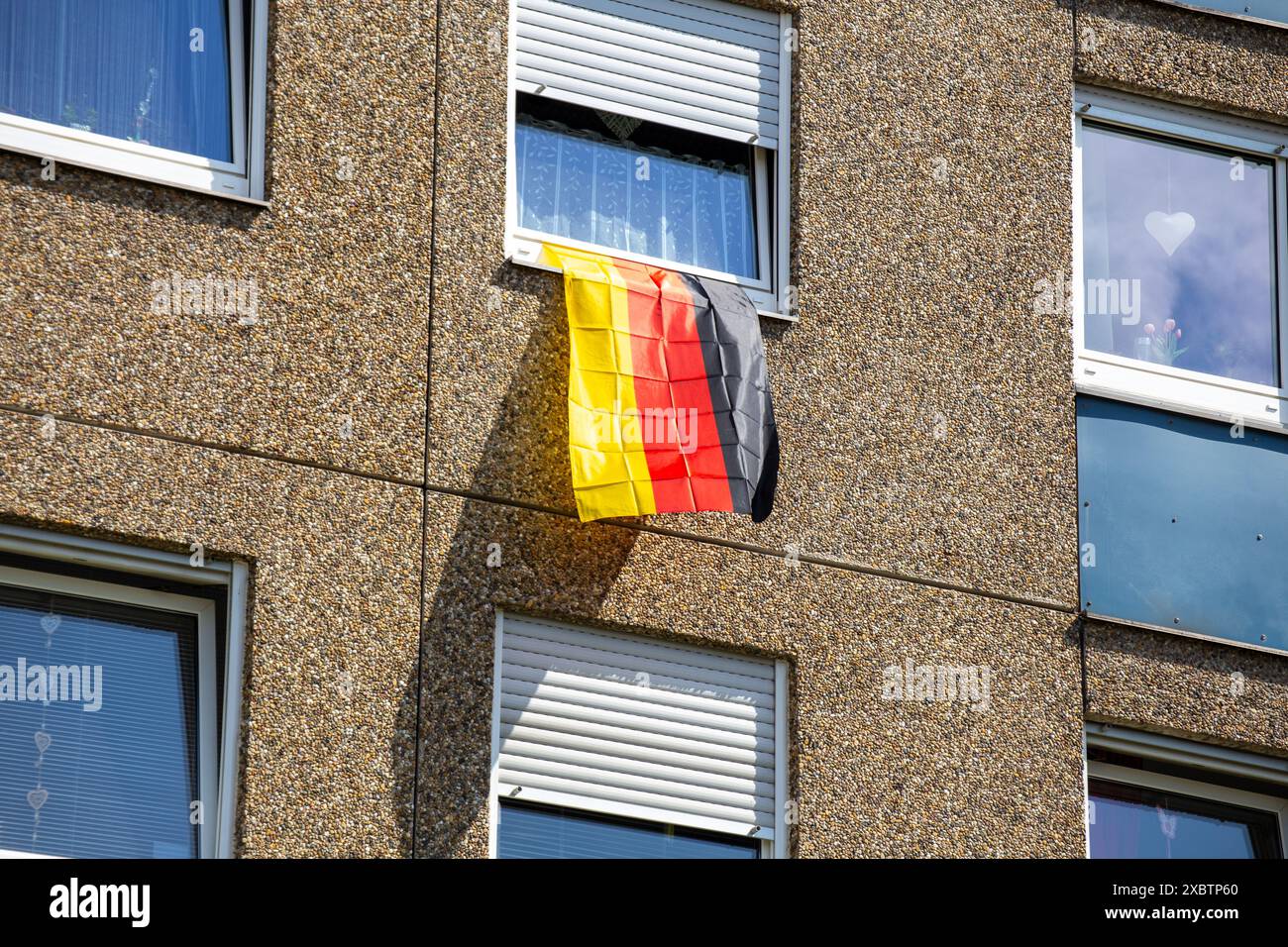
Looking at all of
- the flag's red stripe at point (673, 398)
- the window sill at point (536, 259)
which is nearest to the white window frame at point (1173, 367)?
the window sill at point (536, 259)

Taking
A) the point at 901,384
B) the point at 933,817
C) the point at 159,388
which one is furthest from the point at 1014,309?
the point at 159,388

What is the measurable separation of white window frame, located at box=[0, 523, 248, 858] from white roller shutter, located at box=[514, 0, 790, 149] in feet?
8.81

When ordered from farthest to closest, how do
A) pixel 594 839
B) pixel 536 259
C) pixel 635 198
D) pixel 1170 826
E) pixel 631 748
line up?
pixel 1170 826
pixel 635 198
pixel 536 259
pixel 631 748
pixel 594 839

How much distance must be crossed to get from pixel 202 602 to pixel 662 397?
2069 millimetres

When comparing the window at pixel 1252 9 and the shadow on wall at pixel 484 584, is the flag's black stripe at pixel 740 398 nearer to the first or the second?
the shadow on wall at pixel 484 584

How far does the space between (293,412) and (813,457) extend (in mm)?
2334

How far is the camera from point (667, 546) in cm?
1019

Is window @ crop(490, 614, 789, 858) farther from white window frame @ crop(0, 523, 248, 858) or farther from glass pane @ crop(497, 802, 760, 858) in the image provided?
white window frame @ crop(0, 523, 248, 858)

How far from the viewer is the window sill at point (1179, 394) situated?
1143 cm

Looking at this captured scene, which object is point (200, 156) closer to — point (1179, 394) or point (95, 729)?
point (95, 729)

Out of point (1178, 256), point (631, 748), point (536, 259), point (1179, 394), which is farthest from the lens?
point (1178, 256)

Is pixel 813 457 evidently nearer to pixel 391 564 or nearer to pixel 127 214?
pixel 391 564

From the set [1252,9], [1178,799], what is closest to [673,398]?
[1178,799]

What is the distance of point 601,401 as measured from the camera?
10039 mm
